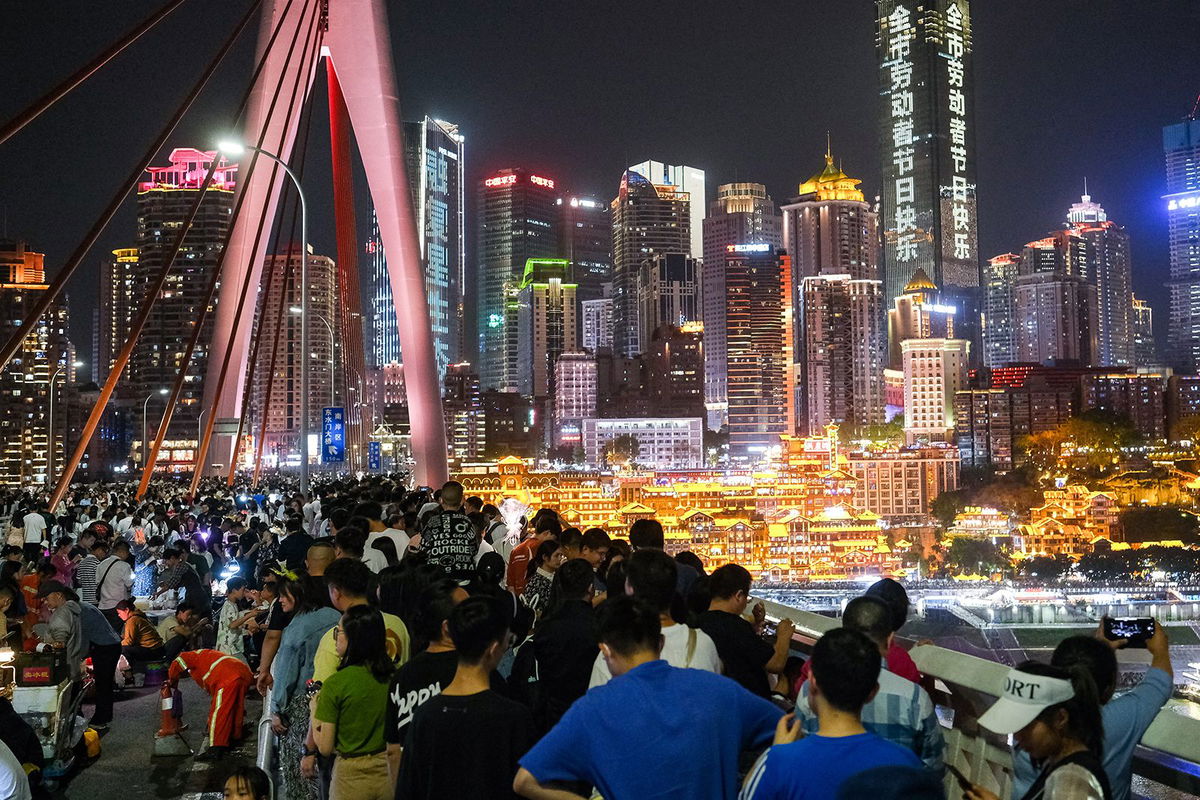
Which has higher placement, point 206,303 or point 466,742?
point 206,303

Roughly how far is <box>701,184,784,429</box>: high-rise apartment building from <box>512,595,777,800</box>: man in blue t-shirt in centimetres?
15628

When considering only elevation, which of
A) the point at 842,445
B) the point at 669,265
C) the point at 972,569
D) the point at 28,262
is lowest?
the point at 972,569

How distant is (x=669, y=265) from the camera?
18312cm

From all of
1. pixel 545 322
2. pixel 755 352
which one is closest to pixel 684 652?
pixel 755 352

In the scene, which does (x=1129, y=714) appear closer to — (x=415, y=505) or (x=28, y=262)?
(x=415, y=505)

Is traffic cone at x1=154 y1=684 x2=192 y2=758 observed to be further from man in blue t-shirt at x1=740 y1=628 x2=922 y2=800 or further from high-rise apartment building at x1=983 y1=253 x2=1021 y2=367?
high-rise apartment building at x1=983 y1=253 x2=1021 y2=367

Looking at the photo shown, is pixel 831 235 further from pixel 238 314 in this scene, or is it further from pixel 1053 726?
pixel 1053 726

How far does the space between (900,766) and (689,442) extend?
13947cm

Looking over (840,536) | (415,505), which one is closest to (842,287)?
(840,536)

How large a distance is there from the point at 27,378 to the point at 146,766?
95031mm

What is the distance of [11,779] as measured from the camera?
4441 mm

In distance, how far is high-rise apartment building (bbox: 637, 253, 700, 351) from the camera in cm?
18112

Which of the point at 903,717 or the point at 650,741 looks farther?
the point at 903,717

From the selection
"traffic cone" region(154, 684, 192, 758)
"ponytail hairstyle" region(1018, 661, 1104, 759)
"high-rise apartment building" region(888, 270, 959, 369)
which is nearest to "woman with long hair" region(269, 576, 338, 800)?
"traffic cone" region(154, 684, 192, 758)
